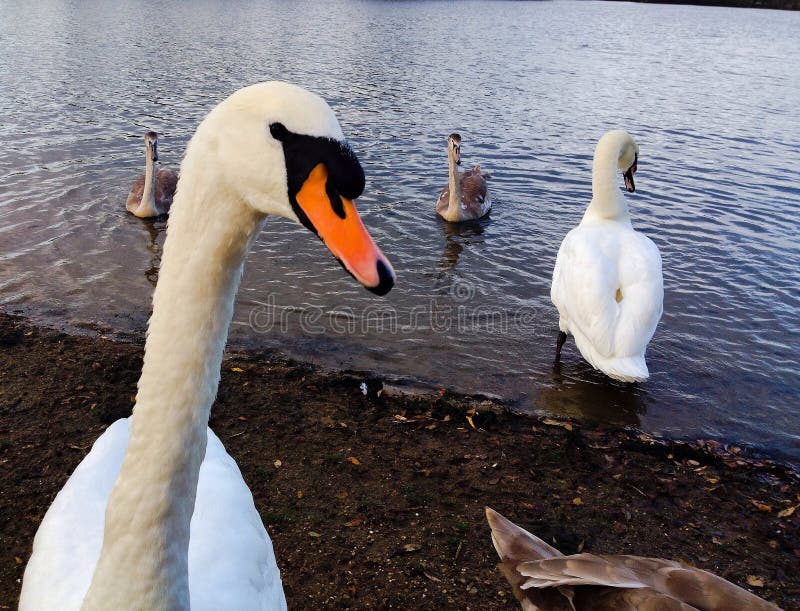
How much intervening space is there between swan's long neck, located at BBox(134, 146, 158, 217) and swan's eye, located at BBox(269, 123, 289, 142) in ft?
31.4

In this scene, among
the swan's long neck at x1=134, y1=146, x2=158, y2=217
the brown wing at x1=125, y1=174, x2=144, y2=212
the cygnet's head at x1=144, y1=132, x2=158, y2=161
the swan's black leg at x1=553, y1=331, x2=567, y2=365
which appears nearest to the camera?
the swan's black leg at x1=553, y1=331, x2=567, y2=365

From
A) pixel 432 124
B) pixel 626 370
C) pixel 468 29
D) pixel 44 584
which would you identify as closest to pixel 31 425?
pixel 44 584

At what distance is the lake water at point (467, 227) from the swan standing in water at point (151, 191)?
9.5 inches

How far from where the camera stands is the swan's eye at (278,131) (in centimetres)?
172

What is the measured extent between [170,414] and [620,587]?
182 centimetres

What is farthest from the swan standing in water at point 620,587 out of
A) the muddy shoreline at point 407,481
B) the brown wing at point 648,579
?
the muddy shoreline at point 407,481

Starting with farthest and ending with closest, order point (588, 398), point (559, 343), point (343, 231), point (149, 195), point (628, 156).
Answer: point (149, 195) < point (628, 156) < point (559, 343) < point (588, 398) < point (343, 231)

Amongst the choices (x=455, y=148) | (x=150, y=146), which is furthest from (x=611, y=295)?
(x=150, y=146)

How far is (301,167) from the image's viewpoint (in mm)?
1699

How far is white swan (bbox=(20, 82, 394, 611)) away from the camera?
169 centimetres

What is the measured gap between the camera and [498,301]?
8523 mm

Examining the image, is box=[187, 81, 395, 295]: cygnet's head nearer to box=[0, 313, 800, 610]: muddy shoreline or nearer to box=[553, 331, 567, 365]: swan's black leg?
box=[0, 313, 800, 610]: muddy shoreline

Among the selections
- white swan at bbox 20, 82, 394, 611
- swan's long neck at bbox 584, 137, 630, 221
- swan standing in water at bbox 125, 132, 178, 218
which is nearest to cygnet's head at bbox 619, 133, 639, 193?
swan's long neck at bbox 584, 137, 630, 221

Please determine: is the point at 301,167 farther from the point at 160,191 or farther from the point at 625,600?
the point at 160,191
